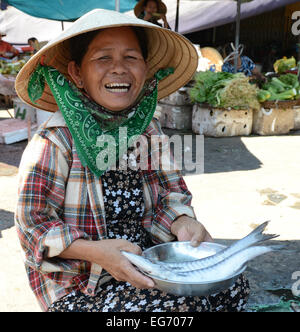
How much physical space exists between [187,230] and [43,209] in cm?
57

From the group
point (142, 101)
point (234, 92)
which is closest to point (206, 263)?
point (142, 101)

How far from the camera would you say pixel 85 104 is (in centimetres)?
142

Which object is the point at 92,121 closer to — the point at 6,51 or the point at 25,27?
the point at 6,51

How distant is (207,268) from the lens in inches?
48.6

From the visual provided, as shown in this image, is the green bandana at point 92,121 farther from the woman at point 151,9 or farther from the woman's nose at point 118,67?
the woman at point 151,9

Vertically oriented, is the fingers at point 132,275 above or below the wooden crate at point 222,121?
below

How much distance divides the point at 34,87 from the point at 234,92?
14.3 ft

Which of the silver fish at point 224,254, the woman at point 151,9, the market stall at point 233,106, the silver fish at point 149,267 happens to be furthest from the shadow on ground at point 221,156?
the silver fish at point 149,267

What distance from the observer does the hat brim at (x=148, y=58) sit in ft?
4.40

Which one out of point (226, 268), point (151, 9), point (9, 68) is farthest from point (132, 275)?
point (9, 68)

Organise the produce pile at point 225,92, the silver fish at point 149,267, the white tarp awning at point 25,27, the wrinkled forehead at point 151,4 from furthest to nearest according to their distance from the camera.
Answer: the white tarp awning at point 25,27
the wrinkled forehead at point 151,4
the produce pile at point 225,92
the silver fish at point 149,267

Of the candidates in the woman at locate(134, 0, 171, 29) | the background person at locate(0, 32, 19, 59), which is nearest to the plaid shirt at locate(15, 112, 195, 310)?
the woman at locate(134, 0, 171, 29)

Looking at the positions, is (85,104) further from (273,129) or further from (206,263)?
(273,129)

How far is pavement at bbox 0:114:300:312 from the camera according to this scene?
216 centimetres
